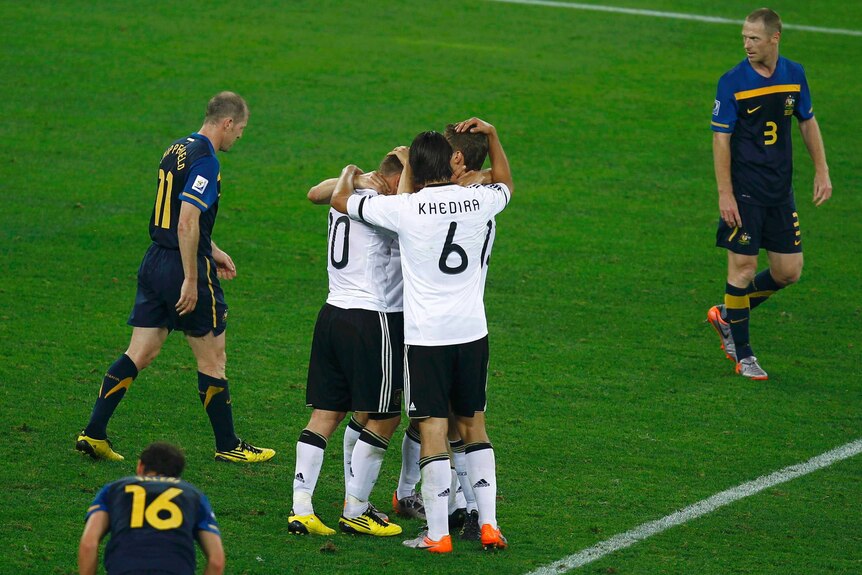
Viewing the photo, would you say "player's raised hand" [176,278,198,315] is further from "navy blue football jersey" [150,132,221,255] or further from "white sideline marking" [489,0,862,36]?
"white sideline marking" [489,0,862,36]

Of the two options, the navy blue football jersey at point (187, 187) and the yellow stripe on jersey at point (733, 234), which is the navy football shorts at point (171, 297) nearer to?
the navy blue football jersey at point (187, 187)

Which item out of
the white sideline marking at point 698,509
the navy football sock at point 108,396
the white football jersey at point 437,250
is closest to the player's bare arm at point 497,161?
the white football jersey at point 437,250

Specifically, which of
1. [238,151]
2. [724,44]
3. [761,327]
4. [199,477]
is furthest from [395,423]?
[724,44]

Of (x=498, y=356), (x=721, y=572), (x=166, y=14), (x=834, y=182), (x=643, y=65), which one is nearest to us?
(x=721, y=572)

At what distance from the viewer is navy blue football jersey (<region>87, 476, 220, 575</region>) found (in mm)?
4250

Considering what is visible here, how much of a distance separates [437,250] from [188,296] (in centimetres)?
166

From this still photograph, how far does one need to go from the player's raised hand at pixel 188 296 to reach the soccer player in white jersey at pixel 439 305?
119 cm

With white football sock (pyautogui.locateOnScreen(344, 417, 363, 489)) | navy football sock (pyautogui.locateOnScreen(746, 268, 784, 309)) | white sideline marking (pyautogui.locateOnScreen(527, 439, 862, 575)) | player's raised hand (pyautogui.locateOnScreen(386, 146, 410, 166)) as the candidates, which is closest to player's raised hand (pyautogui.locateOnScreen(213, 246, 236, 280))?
white football sock (pyautogui.locateOnScreen(344, 417, 363, 489))

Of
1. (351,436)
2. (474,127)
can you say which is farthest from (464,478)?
(474,127)

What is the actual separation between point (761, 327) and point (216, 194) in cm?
538

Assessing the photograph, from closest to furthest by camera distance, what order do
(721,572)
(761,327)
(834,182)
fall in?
(721,572)
(761,327)
(834,182)

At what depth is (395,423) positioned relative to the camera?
6184mm

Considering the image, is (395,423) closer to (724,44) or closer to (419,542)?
(419,542)

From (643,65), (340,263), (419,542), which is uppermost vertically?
(643,65)
